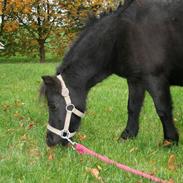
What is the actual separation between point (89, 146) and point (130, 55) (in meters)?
1.23

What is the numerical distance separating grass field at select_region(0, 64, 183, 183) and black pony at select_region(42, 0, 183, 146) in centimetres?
37

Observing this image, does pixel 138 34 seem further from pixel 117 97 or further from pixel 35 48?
pixel 35 48

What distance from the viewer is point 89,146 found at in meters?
5.48

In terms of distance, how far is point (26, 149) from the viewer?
17.8 feet

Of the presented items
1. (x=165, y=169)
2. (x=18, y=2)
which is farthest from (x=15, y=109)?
(x=18, y=2)

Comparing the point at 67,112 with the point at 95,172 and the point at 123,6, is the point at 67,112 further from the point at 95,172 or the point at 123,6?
the point at 123,6

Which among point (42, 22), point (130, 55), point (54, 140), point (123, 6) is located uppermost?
point (42, 22)

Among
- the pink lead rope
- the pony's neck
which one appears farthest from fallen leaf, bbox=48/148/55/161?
the pony's neck

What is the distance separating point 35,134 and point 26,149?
687mm

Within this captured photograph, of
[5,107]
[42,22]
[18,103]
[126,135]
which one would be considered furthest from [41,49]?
[126,135]

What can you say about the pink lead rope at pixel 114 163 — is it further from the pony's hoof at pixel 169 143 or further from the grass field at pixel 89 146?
the pony's hoof at pixel 169 143

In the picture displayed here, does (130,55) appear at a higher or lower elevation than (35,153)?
higher

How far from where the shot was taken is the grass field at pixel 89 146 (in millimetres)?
4312

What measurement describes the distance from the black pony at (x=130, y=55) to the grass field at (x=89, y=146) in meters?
0.37
